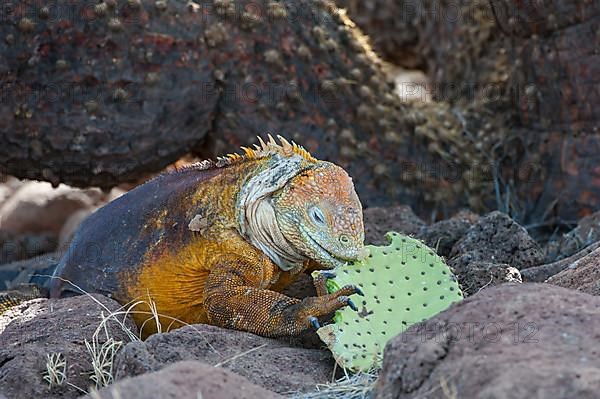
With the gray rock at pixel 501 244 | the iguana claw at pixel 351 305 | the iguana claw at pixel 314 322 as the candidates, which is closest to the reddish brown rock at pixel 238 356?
the iguana claw at pixel 314 322

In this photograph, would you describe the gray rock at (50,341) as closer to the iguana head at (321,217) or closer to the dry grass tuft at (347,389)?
the iguana head at (321,217)

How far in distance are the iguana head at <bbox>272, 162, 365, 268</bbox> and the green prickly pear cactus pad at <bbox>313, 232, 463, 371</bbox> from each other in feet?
0.37

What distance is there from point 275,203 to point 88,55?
250cm

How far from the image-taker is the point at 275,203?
477cm

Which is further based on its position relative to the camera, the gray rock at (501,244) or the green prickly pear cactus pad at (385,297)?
the gray rock at (501,244)

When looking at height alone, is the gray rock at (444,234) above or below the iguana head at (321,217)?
below

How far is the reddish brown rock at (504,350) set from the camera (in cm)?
283

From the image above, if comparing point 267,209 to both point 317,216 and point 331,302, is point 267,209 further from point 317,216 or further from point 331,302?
point 331,302

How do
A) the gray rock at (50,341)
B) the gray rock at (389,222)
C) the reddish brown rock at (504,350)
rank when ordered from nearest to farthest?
the reddish brown rock at (504,350), the gray rock at (50,341), the gray rock at (389,222)

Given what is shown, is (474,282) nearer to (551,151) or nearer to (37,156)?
(551,151)

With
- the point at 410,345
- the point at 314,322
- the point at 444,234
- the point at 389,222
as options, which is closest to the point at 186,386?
the point at 410,345

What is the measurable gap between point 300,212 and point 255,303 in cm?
48

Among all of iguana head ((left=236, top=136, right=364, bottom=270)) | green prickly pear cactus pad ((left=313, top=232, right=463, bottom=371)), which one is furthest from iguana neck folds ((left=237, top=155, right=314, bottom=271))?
green prickly pear cactus pad ((left=313, top=232, right=463, bottom=371))

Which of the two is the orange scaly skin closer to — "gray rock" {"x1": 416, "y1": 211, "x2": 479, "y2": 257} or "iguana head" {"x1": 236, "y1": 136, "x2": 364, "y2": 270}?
"iguana head" {"x1": 236, "y1": 136, "x2": 364, "y2": 270}
